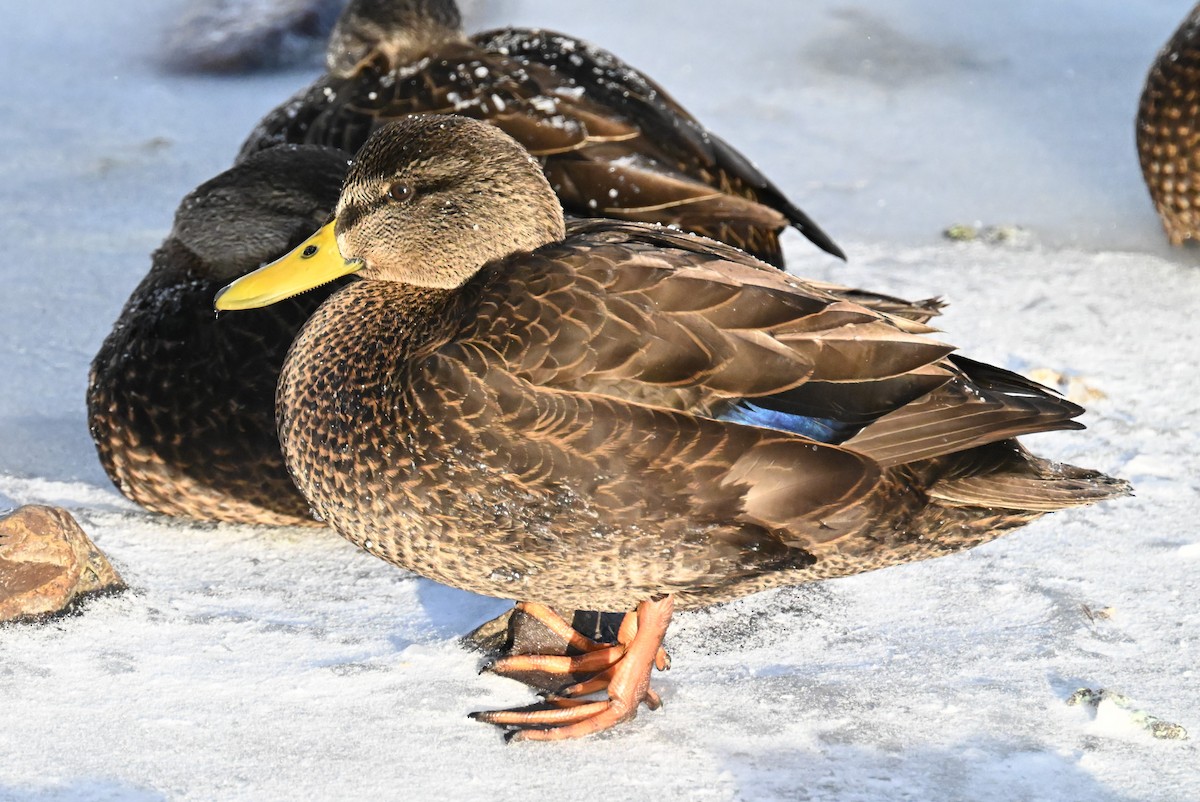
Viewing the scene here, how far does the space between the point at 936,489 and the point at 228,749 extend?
1.37m

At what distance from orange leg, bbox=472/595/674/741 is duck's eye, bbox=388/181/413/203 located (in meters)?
0.94

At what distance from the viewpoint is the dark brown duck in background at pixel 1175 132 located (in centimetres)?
514

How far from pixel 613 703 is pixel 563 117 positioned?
1.92 meters

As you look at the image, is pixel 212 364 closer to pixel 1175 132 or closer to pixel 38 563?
pixel 38 563

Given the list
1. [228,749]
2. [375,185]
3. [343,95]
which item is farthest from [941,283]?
[228,749]

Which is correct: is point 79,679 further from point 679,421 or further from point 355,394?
point 679,421

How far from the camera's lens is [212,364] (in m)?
3.72

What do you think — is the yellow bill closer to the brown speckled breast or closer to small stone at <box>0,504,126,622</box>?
the brown speckled breast

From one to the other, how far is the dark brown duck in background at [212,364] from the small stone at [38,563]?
0.55 meters

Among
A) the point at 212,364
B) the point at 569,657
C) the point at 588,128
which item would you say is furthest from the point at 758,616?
the point at 588,128

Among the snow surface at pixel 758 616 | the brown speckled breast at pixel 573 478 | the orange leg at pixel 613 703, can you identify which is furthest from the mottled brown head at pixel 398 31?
the orange leg at pixel 613 703

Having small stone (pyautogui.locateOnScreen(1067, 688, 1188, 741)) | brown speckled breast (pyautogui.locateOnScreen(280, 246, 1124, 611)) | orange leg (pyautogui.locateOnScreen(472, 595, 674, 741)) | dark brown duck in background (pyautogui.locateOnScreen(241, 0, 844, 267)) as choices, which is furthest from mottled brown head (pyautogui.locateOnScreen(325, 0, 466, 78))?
small stone (pyautogui.locateOnScreen(1067, 688, 1188, 741))

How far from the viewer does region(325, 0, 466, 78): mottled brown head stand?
15.5 feet

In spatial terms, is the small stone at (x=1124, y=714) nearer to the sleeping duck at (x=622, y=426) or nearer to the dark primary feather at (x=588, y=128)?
the sleeping duck at (x=622, y=426)
